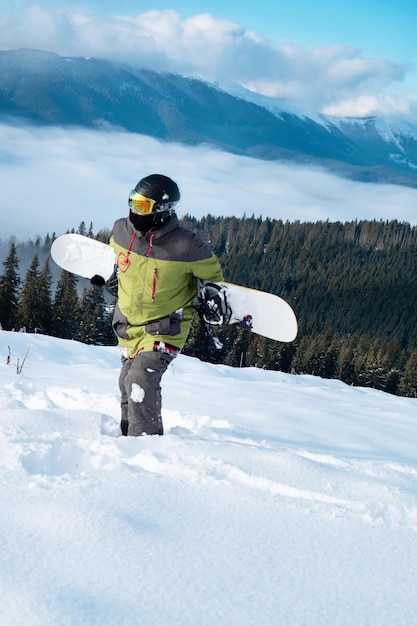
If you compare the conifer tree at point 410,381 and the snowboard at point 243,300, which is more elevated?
the snowboard at point 243,300

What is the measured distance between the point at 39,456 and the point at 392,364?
83569 mm

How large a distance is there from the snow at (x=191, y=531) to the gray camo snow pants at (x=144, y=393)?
0.20 meters

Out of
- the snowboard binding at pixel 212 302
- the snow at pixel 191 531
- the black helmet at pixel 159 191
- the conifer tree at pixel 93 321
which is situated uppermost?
the black helmet at pixel 159 191

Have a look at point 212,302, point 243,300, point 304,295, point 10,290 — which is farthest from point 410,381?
point 212,302

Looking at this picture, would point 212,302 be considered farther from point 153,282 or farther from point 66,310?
point 66,310

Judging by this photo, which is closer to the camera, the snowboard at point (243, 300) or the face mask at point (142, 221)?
the face mask at point (142, 221)

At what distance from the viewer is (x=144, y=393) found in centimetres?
443

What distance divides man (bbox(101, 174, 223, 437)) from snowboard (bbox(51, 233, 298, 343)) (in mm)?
849

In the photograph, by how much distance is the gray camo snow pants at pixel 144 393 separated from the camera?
14.4ft

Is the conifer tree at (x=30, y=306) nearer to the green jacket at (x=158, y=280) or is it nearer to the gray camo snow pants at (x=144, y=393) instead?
the green jacket at (x=158, y=280)

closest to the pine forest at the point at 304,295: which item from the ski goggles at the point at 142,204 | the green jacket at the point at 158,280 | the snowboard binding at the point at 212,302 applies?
the snowboard binding at the point at 212,302

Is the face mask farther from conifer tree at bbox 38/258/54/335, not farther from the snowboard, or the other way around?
conifer tree at bbox 38/258/54/335

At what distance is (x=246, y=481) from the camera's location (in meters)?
3.02

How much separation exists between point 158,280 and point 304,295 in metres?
147
